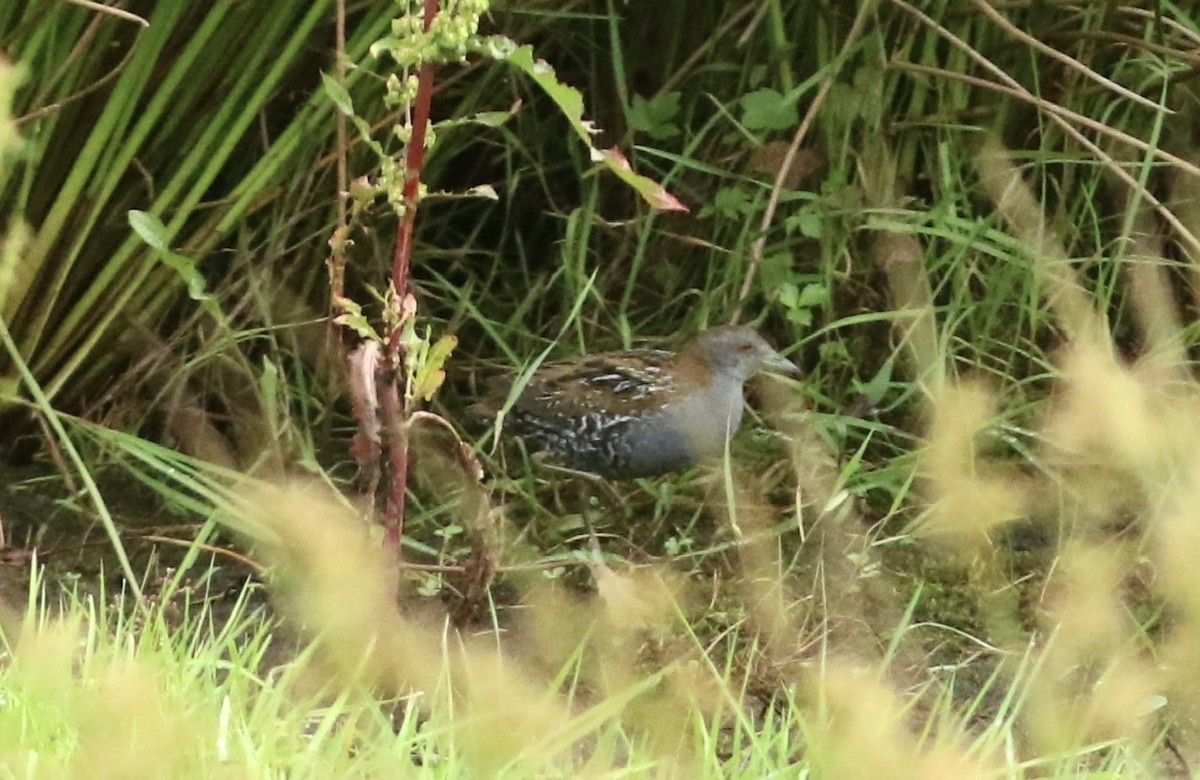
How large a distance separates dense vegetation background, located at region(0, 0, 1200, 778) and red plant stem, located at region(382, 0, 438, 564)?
2.9 inches

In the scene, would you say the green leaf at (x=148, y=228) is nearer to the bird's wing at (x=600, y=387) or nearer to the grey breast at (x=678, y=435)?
the bird's wing at (x=600, y=387)

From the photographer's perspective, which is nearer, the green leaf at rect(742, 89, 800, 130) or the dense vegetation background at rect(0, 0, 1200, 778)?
the dense vegetation background at rect(0, 0, 1200, 778)

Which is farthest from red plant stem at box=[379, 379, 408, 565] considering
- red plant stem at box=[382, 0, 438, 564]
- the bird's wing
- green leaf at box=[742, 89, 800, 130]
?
green leaf at box=[742, 89, 800, 130]

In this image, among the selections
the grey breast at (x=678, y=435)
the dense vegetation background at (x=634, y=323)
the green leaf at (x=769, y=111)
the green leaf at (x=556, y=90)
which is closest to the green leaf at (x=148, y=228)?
the dense vegetation background at (x=634, y=323)

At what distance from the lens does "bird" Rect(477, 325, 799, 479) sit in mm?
3014

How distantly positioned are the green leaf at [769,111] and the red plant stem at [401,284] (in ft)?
3.77

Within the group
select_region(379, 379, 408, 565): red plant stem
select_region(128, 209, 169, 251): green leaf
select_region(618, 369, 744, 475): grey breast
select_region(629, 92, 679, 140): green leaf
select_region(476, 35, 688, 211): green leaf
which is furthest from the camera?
select_region(629, 92, 679, 140): green leaf

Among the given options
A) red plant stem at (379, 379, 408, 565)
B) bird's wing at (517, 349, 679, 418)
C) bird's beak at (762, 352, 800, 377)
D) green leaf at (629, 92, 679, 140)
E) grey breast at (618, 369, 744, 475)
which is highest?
green leaf at (629, 92, 679, 140)

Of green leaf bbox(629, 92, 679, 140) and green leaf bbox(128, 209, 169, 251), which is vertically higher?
green leaf bbox(128, 209, 169, 251)

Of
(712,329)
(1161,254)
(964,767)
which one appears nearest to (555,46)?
(712,329)

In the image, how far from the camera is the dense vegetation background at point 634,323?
232cm

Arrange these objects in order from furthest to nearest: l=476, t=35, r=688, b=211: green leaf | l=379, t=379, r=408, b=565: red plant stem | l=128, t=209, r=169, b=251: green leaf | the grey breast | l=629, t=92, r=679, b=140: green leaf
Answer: l=629, t=92, r=679, b=140: green leaf → the grey breast → l=128, t=209, r=169, b=251: green leaf → l=379, t=379, r=408, b=565: red plant stem → l=476, t=35, r=688, b=211: green leaf

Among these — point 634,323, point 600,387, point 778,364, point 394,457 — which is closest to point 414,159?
point 394,457

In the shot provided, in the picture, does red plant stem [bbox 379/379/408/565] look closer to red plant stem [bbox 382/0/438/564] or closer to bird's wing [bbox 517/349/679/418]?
red plant stem [bbox 382/0/438/564]
